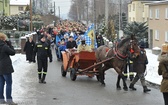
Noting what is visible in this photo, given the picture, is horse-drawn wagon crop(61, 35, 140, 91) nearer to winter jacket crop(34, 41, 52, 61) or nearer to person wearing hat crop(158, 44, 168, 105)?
winter jacket crop(34, 41, 52, 61)

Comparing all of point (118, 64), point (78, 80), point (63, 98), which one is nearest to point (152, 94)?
point (118, 64)

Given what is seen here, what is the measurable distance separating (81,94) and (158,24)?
33.2m

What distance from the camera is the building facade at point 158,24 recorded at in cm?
4084

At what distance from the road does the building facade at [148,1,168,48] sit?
90.8 feet

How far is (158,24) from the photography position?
43.2 m

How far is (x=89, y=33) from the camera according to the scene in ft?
49.1

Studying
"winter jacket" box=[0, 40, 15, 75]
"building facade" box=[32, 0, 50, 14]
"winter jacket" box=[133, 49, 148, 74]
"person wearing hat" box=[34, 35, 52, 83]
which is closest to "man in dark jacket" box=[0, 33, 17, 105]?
"winter jacket" box=[0, 40, 15, 75]

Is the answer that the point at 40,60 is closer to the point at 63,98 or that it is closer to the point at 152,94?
the point at 63,98

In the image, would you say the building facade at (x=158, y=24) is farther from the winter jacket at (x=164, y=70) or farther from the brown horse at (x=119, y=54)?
the winter jacket at (x=164, y=70)

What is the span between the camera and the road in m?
10.2

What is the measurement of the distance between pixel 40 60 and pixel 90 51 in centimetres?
189

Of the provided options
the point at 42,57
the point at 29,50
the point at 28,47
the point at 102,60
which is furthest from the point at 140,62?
the point at 28,47

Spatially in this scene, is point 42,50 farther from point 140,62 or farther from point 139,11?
point 139,11

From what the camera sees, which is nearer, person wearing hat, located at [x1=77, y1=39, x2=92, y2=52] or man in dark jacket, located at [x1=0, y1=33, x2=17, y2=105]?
man in dark jacket, located at [x1=0, y1=33, x2=17, y2=105]
